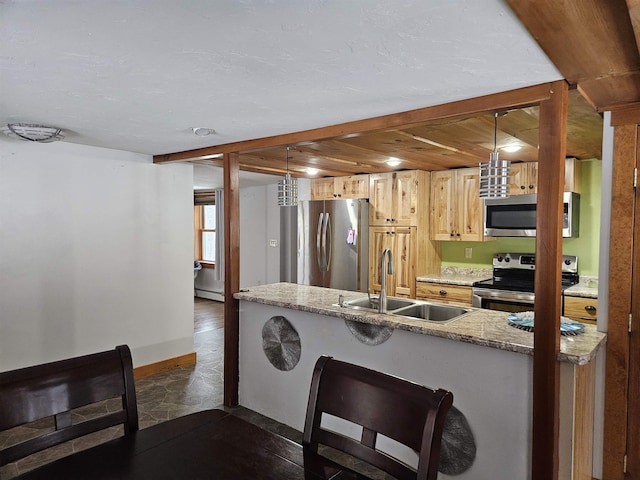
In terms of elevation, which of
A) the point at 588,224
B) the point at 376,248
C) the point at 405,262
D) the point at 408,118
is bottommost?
the point at 405,262

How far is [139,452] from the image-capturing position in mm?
1359

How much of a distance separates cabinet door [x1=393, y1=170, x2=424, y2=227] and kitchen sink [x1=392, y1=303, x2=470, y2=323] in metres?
1.91

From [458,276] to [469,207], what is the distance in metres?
0.84

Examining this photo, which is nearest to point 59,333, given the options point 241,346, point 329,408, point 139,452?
point 241,346

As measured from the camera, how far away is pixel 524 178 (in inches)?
163

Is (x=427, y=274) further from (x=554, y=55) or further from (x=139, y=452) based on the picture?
(x=139, y=452)

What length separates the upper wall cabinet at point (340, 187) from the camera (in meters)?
5.16

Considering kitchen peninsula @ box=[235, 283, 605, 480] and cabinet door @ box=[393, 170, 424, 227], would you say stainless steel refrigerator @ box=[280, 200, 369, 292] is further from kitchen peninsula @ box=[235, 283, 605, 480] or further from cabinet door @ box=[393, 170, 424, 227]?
kitchen peninsula @ box=[235, 283, 605, 480]

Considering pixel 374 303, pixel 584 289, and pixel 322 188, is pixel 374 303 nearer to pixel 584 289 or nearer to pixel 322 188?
pixel 584 289

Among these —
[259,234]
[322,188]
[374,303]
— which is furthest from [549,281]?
[259,234]

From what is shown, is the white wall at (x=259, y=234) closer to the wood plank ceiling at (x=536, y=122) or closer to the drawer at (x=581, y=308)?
the wood plank ceiling at (x=536, y=122)

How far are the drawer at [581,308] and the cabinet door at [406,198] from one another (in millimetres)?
1657

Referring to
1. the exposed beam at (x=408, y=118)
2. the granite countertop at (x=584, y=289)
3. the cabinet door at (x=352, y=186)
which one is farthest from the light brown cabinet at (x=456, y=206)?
the exposed beam at (x=408, y=118)

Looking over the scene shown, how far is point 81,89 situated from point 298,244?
11.8 feet
